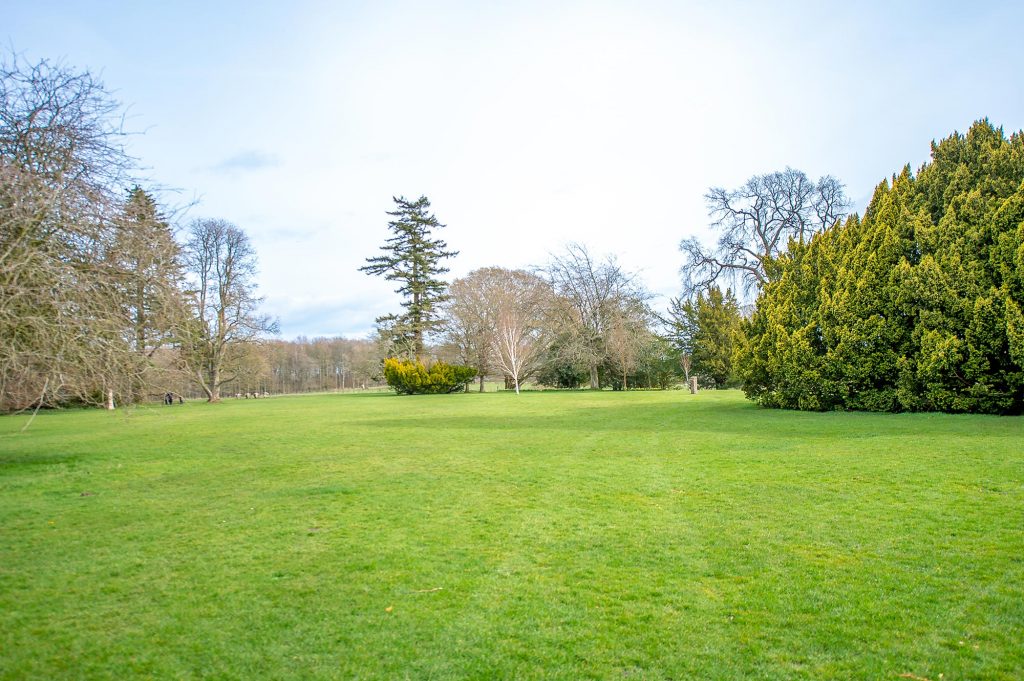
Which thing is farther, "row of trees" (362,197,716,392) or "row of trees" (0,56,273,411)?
"row of trees" (362,197,716,392)

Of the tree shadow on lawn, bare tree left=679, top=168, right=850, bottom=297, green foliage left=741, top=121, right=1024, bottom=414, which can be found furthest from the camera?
bare tree left=679, top=168, right=850, bottom=297

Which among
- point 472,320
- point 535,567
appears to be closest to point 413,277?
point 472,320

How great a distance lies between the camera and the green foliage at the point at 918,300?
12.6 metres

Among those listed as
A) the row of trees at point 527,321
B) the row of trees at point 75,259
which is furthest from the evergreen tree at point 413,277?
the row of trees at point 75,259

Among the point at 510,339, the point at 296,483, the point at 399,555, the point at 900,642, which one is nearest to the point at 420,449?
the point at 296,483

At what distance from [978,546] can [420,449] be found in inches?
331

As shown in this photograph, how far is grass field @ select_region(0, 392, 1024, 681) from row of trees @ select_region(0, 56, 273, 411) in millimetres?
1788

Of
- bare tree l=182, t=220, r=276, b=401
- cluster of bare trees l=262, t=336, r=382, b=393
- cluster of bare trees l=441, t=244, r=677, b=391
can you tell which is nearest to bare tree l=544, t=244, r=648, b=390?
cluster of bare trees l=441, t=244, r=677, b=391

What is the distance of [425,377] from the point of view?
3769cm

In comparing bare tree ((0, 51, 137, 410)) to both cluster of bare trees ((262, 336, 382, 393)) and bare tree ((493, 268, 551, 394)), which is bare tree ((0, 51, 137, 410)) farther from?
cluster of bare trees ((262, 336, 382, 393))

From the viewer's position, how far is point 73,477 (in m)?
9.10

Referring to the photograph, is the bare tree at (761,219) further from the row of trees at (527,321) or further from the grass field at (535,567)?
the grass field at (535,567)

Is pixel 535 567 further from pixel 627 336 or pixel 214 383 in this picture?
pixel 214 383

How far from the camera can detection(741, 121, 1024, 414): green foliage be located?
12555 millimetres
